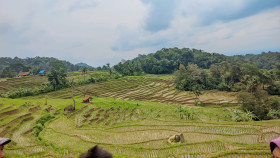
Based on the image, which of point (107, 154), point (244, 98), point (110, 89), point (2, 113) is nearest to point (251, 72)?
point (244, 98)

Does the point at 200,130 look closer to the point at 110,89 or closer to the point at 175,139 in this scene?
the point at 175,139

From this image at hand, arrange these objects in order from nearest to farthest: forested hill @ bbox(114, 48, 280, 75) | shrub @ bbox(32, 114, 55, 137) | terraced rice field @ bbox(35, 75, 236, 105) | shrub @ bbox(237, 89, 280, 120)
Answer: shrub @ bbox(32, 114, 55, 137), shrub @ bbox(237, 89, 280, 120), terraced rice field @ bbox(35, 75, 236, 105), forested hill @ bbox(114, 48, 280, 75)

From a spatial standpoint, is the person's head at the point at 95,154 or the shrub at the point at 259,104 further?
the shrub at the point at 259,104

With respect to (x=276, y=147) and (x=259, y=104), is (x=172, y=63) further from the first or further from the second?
(x=276, y=147)

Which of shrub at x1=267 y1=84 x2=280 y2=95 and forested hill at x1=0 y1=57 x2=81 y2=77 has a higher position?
forested hill at x1=0 y1=57 x2=81 y2=77

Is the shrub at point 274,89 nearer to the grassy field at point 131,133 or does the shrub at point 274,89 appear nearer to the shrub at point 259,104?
the shrub at point 259,104

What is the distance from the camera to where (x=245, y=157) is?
27.7ft

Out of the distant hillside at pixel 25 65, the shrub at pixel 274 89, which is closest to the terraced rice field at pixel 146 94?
the shrub at pixel 274 89

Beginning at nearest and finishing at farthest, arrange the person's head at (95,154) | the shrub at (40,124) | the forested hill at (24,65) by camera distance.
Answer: the person's head at (95,154) → the shrub at (40,124) → the forested hill at (24,65)

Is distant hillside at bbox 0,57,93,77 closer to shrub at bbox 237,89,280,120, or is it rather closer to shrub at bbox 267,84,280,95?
shrub at bbox 237,89,280,120

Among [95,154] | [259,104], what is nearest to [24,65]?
[95,154]

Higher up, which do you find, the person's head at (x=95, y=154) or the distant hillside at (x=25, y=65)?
the distant hillside at (x=25, y=65)

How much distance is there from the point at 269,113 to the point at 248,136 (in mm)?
15668

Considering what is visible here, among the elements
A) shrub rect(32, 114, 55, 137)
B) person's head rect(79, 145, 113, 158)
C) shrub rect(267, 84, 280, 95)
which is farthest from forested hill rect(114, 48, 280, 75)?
person's head rect(79, 145, 113, 158)
